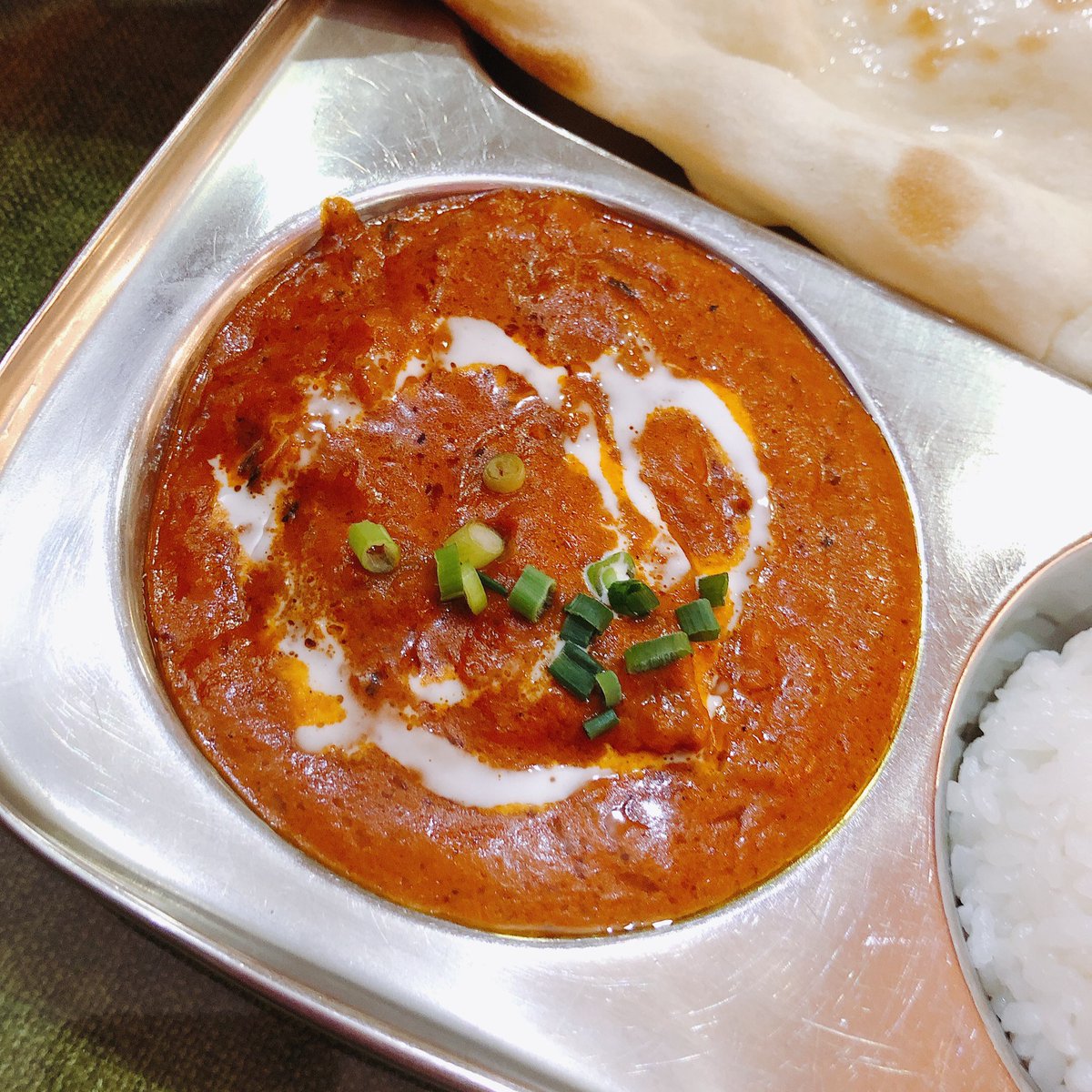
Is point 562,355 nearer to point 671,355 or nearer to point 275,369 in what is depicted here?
point 671,355

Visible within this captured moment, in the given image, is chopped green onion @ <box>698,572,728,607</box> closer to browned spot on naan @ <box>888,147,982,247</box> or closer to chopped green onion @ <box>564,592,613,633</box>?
chopped green onion @ <box>564,592,613,633</box>

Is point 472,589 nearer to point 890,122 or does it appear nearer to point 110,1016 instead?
point 110,1016

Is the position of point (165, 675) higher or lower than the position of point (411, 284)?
lower

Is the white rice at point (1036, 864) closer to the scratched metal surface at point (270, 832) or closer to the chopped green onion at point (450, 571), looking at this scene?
the scratched metal surface at point (270, 832)

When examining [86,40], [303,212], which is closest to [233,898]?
[303,212]

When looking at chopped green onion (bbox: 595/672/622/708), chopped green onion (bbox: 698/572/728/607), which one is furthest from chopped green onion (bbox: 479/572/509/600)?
chopped green onion (bbox: 698/572/728/607)

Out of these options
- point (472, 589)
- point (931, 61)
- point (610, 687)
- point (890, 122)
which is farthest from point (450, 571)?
point (931, 61)
